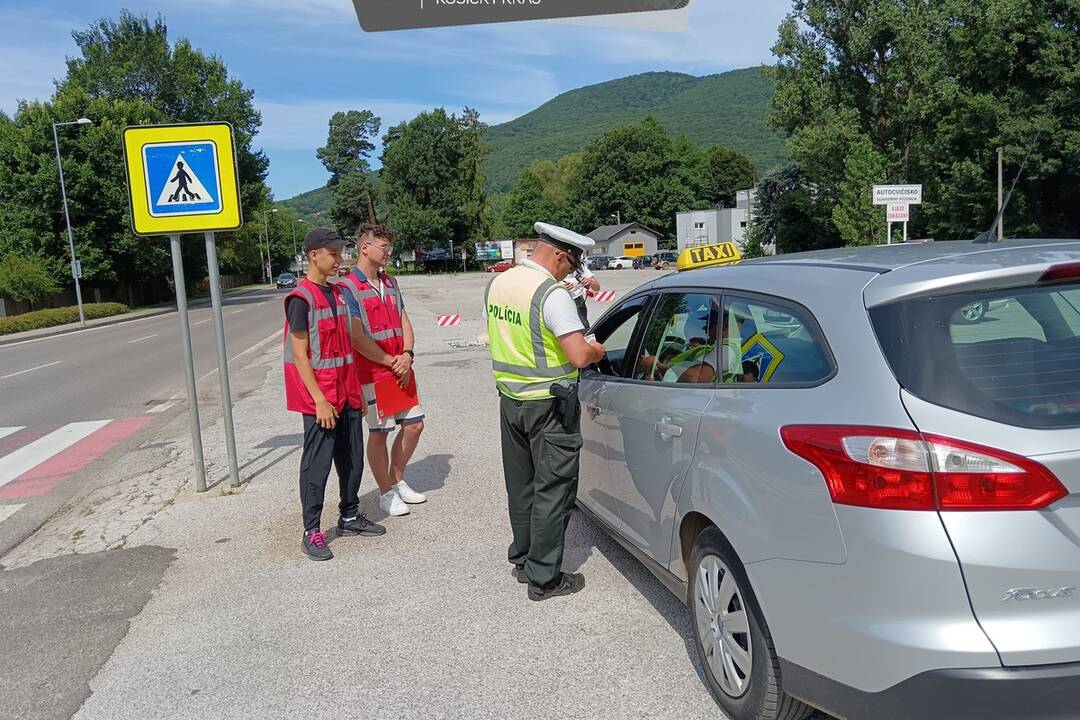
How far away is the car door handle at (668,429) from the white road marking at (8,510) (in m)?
5.49

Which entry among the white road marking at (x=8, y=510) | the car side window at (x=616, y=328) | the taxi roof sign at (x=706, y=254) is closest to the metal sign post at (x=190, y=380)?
the white road marking at (x=8, y=510)

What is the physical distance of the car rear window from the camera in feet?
7.63

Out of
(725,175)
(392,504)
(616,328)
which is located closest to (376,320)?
(392,504)

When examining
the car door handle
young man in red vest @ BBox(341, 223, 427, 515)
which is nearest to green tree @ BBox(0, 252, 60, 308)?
young man in red vest @ BBox(341, 223, 427, 515)

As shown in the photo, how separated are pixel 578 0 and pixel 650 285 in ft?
15.2

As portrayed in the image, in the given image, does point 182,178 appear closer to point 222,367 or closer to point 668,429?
point 222,367

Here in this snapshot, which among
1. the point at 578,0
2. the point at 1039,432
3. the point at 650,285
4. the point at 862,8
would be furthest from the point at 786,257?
the point at 862,8

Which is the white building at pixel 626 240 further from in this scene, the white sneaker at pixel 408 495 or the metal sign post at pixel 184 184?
the white sneaker at pixel 408 495

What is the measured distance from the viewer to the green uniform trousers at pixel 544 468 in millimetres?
4035

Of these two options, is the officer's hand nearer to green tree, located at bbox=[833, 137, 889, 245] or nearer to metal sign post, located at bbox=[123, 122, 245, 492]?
metal sign post, located at bbox=[123, 122, 245, 492]

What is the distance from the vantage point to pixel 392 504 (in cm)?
583

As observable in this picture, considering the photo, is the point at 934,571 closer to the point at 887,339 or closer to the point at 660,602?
the point at 887,339

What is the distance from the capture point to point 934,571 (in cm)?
223

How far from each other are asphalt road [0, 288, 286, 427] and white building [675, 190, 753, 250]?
72987mm
